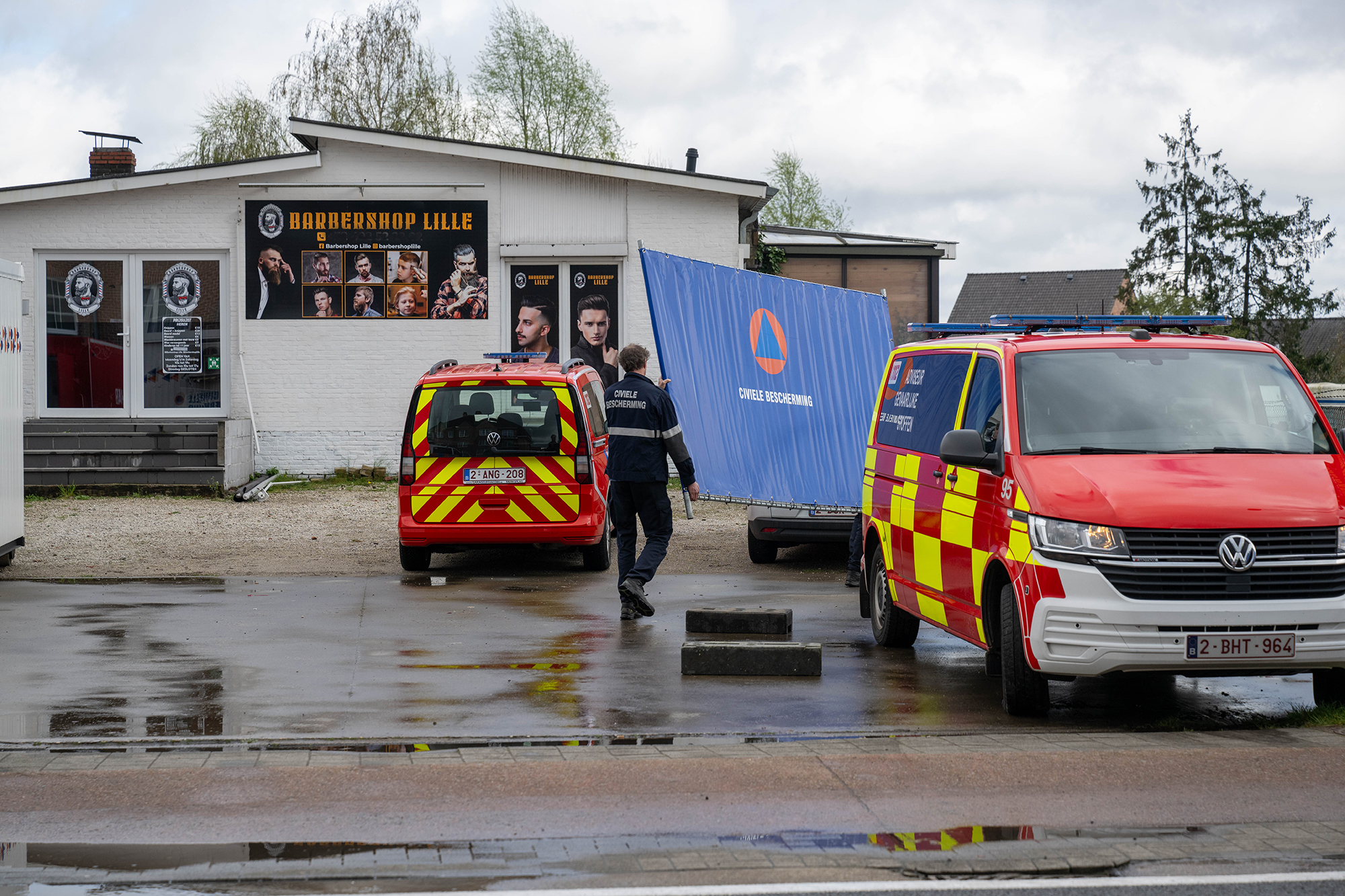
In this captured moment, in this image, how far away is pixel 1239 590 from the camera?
6.75m

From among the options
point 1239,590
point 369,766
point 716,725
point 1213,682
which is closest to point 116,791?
point 369,766

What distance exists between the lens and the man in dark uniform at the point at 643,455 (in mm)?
10602

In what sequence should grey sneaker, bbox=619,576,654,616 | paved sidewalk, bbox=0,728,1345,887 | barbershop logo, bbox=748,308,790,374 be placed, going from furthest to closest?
barbershop logo, bbox=748,308,790,374, grey sneaker, bbox=619,576,654,616, paved sidewalk, bbox=0,728,1345,887

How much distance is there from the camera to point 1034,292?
79.6 metres

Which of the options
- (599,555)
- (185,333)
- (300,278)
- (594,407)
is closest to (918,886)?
(599,555)

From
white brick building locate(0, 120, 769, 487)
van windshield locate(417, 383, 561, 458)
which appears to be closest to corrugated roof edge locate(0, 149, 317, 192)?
white brick building locate(0, 120, 769, 487)

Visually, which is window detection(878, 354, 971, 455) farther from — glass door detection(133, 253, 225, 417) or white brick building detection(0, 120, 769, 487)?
glass door detection(133, 253, 225, 417)

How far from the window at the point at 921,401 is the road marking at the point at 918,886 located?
3.87 m

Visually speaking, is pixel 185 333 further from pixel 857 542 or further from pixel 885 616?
pixel 885 616

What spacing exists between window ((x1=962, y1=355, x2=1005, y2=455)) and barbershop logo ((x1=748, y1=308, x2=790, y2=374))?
198 inches

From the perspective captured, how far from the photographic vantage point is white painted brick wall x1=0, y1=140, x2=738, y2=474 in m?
21.5

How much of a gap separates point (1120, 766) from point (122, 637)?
6570 mm

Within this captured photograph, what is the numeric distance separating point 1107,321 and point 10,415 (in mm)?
9524

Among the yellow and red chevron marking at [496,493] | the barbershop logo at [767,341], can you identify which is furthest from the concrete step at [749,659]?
the barbershop logo at [767,341]
